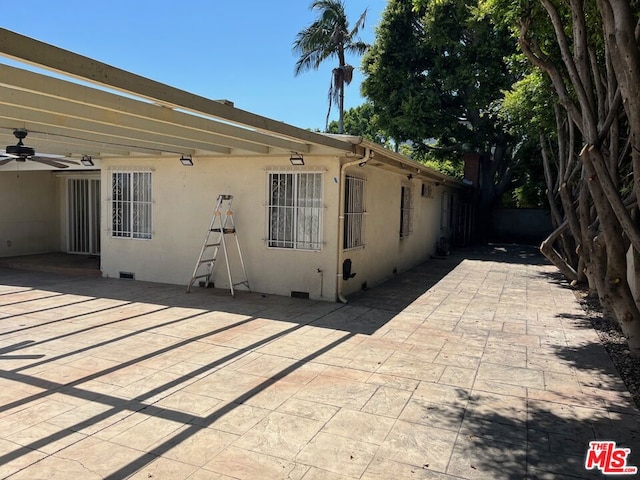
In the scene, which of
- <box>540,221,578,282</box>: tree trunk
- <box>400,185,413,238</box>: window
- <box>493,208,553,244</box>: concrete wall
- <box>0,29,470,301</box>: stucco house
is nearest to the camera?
<box>0,29,470,301</box>: stucco house

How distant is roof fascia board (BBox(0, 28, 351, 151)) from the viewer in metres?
2.93

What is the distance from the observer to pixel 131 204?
30.2ft

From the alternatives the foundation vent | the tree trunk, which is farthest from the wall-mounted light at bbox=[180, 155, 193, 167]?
the tree trunk

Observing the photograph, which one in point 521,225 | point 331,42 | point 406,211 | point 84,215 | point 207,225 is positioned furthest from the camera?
point 521,225

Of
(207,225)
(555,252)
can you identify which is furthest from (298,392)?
(555,252)

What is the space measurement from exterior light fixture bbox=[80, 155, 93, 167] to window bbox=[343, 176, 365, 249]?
5.42m

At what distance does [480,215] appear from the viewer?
2070 cm

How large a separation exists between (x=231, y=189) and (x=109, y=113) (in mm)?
3343

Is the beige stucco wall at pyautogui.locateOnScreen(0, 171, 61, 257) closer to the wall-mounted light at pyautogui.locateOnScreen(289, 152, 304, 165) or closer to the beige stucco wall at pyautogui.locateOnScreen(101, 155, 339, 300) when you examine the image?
the beige stucco wall at pyautogui.locateOnScreen(101, 155, 339, 300)

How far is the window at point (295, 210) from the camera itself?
25.4ft

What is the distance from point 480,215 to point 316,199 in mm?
14869

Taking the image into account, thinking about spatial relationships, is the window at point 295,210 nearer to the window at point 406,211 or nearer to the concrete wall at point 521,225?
→ the window at point 406,211

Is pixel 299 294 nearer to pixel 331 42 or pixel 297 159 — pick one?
pixel 297 159

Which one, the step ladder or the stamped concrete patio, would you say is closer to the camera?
the stamped concrete patio
